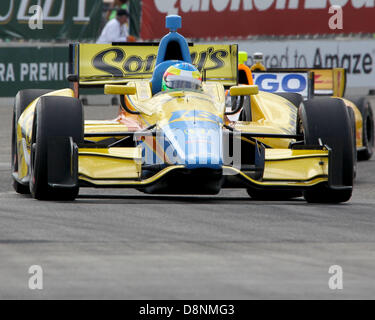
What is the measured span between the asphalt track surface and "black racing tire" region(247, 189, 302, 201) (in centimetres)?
125

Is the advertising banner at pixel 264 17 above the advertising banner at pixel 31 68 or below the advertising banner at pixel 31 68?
above

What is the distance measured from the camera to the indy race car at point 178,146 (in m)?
9.71

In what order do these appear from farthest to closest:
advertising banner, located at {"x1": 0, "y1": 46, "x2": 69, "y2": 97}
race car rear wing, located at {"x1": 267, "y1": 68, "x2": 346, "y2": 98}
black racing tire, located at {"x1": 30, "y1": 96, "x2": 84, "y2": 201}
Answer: advertising banner, located at {"x1": 0, "y1": 46, "x2": 69, "y2": 97}
race car rear wing, located at {"x1": 267, "y1": 68, "x2": 346, "y2": 98}
black racing tire, located at {"x1": 30, "y1": 96, "x2": 84, "y2": 201}

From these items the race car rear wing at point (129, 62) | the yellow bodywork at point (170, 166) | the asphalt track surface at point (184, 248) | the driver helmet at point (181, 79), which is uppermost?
the race car rear wing at point (129, 62)

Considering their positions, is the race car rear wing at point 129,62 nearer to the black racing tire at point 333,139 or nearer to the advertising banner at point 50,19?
the black racing tire at point 333,139

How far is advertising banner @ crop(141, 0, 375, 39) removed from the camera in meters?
27.8

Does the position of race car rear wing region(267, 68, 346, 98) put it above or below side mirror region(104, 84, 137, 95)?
above

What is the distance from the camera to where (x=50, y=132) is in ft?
32.4

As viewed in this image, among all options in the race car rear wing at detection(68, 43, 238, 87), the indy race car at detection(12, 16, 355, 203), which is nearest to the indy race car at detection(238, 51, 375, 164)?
the race car rear wing at detection(68, 43, 238, 87)

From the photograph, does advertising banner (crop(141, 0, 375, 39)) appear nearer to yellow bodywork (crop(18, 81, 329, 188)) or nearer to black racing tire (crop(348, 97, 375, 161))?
black racing tire (crop(348, 97, 375, 161))

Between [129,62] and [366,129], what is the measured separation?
471 centimetres

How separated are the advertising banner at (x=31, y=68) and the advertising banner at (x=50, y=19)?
33 centimetres

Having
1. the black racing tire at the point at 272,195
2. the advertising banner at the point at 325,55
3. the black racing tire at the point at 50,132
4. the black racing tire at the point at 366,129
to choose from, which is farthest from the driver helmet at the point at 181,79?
the advertising banner at the point at 325,55

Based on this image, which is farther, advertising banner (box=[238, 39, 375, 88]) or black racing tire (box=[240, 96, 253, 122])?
advertising banner (box=[238, 39, 375, 88])
